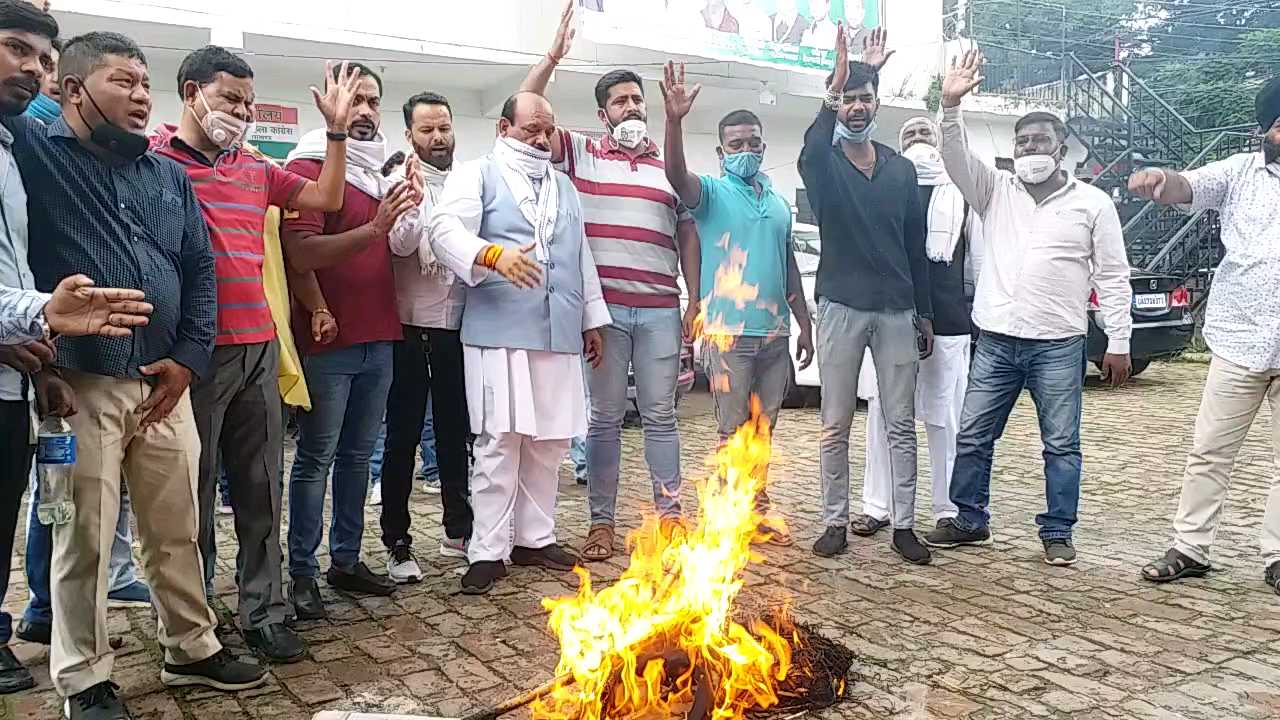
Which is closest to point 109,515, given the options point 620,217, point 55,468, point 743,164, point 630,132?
point 55,468

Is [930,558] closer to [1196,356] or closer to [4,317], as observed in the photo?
[4,317]

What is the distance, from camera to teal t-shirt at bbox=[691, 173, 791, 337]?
546 centimetres

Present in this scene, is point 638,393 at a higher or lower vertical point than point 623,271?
lower

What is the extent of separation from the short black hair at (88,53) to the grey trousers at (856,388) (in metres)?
3.48

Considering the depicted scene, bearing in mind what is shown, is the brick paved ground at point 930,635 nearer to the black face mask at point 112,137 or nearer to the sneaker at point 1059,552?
the sneaker at point 1059,552

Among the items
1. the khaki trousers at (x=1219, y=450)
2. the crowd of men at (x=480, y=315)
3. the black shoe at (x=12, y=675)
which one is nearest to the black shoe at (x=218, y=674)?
the crowd of men at (x=480, y=315)

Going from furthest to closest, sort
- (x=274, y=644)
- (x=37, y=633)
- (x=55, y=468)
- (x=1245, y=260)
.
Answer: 1. (x=1245, y=260)
2. (x=37, y=633)
3. (x=274, y=644)
4. (x=55, y=468)

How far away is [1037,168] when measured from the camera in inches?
207

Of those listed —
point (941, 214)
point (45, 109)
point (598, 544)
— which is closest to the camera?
point (45, 109)

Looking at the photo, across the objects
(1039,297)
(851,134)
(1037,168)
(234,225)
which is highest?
(851,134)

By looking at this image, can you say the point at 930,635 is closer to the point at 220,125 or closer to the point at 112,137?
the point at 220,125

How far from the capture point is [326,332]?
13.8 feet

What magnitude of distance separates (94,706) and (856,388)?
12.4ft

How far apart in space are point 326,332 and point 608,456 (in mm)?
1712
